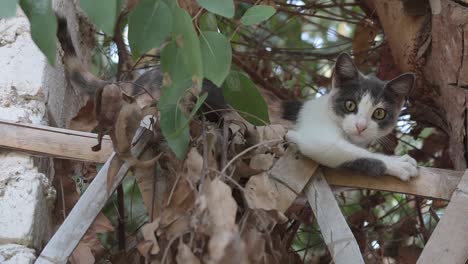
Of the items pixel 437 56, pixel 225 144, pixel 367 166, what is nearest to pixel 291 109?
pixel 437 56

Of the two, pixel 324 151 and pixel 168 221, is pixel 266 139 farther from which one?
pixel 168 221

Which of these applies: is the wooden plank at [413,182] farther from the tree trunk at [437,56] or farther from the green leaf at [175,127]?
the green leaf at [175,127]

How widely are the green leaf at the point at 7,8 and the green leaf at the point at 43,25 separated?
63 millimetres

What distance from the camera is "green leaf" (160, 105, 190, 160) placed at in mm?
1842

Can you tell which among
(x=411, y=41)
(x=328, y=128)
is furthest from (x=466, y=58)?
(x=328, y=128)

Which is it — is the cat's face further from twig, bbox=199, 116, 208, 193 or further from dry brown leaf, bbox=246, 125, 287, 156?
twig, bbox=199, 116, 208, 193

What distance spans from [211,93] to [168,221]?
3.31 ft

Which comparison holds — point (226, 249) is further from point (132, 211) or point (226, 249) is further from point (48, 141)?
point (132, 211)

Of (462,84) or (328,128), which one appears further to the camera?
(328,128)

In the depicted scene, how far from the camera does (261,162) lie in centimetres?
201

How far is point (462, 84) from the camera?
2.53 metres

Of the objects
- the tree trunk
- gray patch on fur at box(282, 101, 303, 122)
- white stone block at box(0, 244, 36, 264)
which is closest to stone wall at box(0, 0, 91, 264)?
white stone block at box(0, 244, 36, 264)

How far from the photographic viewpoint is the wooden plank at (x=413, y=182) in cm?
220

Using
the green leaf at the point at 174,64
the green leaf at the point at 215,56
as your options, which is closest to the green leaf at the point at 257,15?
the green leaf at the point at 215,56
